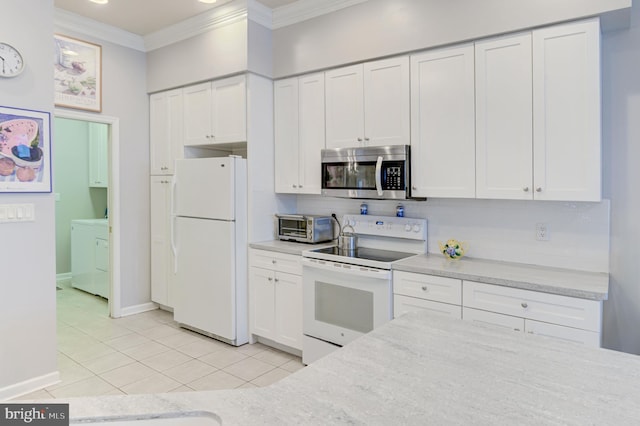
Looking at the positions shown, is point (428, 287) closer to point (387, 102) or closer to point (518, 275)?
point (518, 275)

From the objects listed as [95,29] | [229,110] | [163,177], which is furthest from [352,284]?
[95,29]

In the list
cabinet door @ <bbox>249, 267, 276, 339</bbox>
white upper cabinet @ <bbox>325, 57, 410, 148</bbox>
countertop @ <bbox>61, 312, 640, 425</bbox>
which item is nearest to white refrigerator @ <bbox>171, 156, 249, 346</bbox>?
cabinet door @ <bbox>249, 267, 276, 339</bbox>

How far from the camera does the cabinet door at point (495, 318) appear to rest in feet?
7.67

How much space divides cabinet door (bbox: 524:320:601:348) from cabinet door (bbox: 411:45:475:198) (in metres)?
0.92

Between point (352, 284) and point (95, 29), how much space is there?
3.59m

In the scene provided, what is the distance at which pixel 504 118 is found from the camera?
8.73 ft

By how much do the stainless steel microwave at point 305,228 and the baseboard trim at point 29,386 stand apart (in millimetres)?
2048

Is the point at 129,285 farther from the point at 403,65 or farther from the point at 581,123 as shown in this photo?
the point at 581,123

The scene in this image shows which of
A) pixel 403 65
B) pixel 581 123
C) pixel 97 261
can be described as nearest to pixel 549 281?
pixel 581 123

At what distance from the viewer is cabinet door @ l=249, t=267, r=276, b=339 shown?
3590 millimetres

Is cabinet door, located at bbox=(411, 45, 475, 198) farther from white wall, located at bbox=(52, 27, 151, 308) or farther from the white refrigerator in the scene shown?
white wall, located at bbox=(52, 27, 151, 308)

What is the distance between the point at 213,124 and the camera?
4008 millimetres

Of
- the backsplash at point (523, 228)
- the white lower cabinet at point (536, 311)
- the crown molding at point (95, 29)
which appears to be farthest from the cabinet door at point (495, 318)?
the crown molding at point (95, 29)

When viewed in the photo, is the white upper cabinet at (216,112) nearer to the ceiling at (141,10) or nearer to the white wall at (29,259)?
the ceiling at (141,10)
